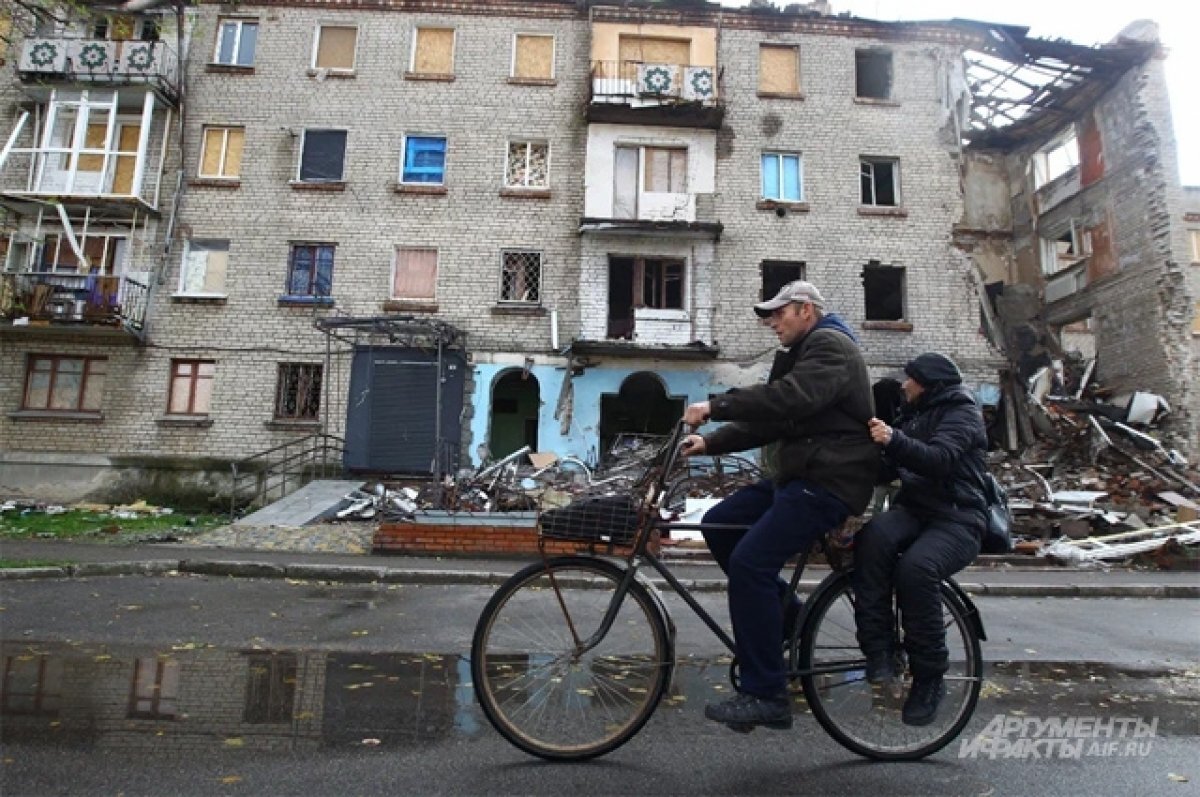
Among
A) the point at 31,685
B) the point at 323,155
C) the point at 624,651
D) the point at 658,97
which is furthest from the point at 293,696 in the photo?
the point at 323,155

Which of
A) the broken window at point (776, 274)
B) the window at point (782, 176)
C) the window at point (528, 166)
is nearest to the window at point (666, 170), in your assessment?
the window at point (782, 176)

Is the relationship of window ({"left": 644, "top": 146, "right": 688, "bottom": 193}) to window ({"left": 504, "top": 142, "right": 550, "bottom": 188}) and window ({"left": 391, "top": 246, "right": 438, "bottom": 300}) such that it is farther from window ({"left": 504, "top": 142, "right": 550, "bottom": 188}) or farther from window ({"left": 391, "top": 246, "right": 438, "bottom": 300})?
window ({"left": 391, "top": 246, "right": 438, "bottom": 300})

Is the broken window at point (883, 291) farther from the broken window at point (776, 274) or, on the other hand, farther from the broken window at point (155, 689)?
the broken window at point (155, 689)

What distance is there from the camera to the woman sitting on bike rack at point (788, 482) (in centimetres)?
300

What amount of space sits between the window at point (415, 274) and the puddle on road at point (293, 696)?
1547cm

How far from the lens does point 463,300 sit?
19.4 meters

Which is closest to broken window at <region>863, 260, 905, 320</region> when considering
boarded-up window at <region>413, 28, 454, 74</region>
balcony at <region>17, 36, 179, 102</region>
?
boarded-up window at <region>413, 28, 454, 74</region>

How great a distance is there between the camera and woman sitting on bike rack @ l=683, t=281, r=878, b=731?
300cm

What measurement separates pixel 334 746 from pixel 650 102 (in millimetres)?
19709

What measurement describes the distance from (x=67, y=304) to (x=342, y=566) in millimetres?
14882

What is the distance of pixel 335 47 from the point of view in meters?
20.8

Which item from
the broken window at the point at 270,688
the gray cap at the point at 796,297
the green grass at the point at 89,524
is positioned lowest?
the green grass at the point at 89,524

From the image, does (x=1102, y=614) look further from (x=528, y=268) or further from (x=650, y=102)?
(x=650, y=102)

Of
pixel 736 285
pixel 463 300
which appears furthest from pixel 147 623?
pixel 736 285
